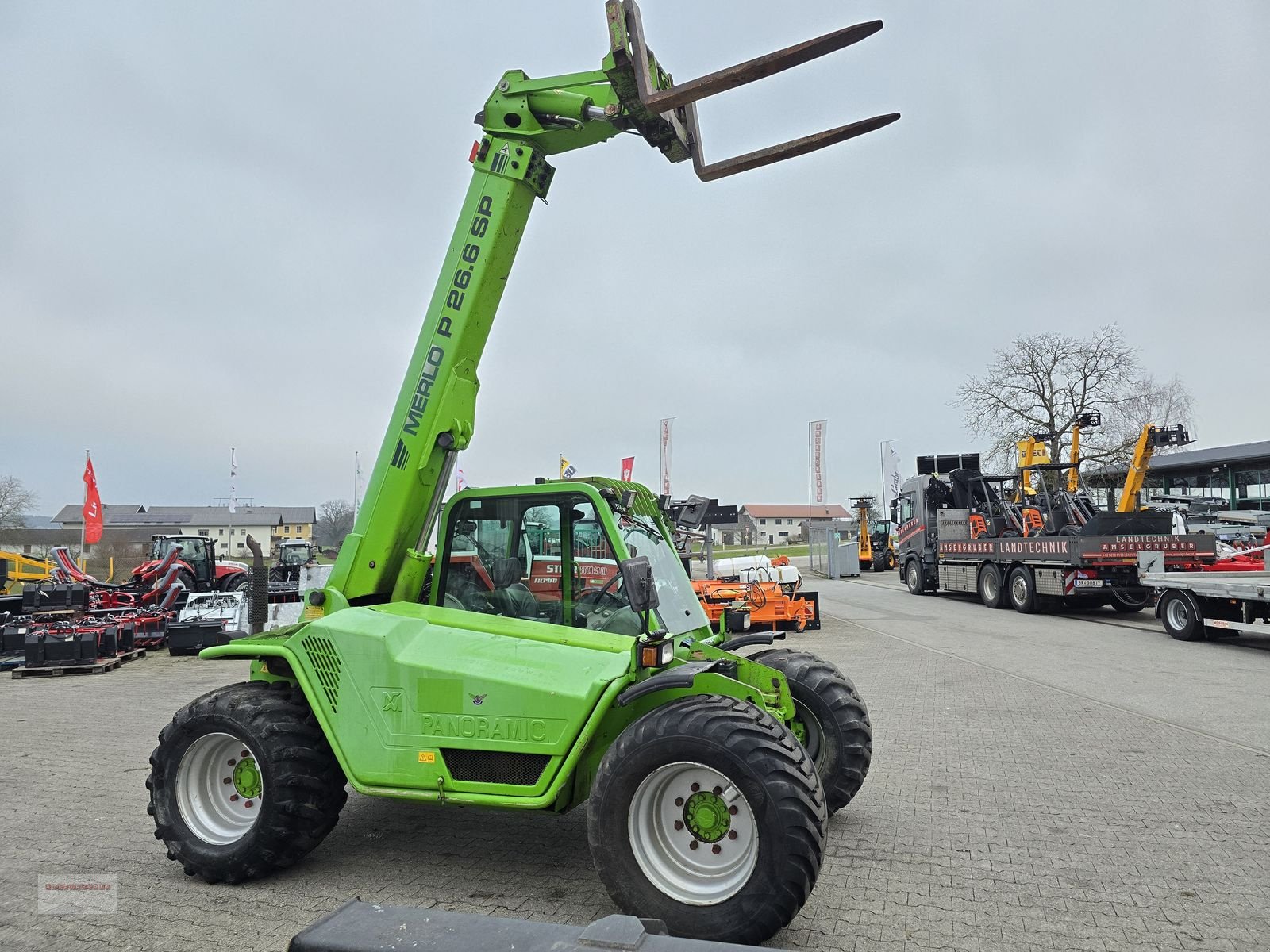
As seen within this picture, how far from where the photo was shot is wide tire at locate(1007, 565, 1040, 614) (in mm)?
18891

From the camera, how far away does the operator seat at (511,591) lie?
15.2 ft

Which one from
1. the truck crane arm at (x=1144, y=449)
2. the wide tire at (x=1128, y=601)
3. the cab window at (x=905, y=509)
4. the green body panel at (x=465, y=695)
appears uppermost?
the truck crane arm at (x=1144, y=449)

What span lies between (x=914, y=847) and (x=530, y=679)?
2.53 metres

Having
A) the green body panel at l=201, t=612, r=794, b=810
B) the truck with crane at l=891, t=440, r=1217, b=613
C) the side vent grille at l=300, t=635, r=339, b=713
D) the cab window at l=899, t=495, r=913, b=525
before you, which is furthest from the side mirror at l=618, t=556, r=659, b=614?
the cab window at l=899, t=495, r=913, b=525

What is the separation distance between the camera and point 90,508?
85.1 feet

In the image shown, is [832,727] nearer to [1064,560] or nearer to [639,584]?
[639,584]

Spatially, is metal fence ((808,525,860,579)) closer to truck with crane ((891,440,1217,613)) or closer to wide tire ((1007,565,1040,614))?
truck with crane ((891,440,1217,613))

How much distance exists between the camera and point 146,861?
4.66 m

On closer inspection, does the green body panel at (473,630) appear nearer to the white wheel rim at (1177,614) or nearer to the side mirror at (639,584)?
the side mirror at (639,584)

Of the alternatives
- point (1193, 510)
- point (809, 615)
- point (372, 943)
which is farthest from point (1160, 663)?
point (1193, 510)

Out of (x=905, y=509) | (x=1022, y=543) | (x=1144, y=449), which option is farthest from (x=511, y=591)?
(x=905, y=509)

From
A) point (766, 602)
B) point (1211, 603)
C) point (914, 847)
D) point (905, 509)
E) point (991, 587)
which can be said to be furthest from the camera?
point (905, 509)

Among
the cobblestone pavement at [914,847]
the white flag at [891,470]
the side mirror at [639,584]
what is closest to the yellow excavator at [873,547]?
the white flag at [891,470]

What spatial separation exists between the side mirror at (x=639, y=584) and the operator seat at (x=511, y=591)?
93 cm
